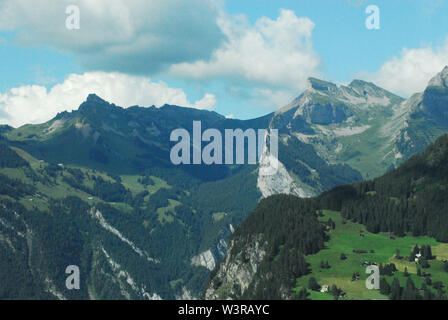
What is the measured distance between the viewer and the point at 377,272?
177125mm
